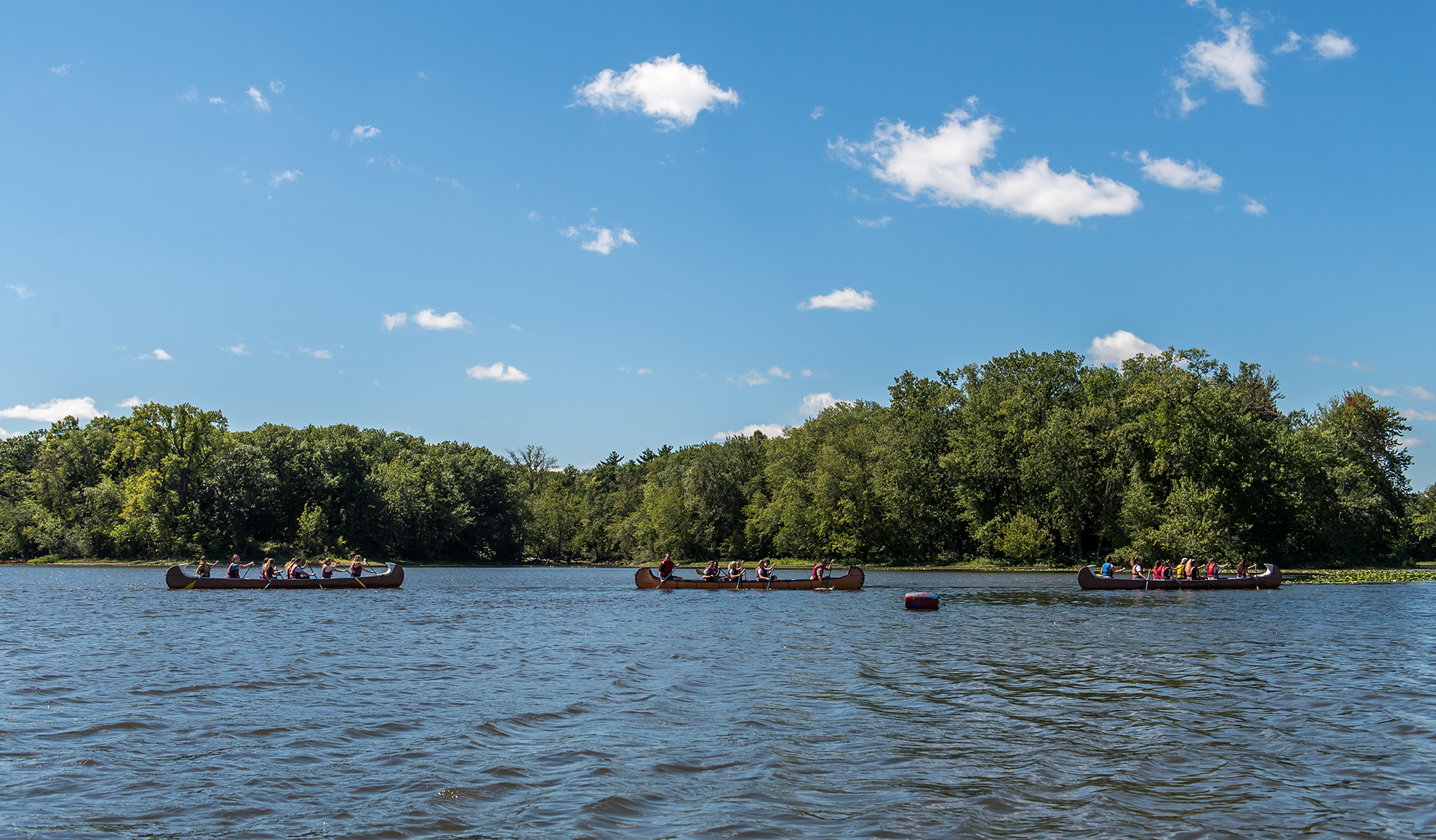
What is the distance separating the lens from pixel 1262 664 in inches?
803

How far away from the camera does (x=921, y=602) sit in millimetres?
35156

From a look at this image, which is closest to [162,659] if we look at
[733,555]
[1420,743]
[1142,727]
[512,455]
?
[1142,727]

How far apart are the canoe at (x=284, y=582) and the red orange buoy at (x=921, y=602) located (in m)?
29.6

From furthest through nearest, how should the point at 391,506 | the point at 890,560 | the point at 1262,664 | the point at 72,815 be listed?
the point at 391,506 < the point at 890,560 < the point at 1262,664 < the point at 72,815

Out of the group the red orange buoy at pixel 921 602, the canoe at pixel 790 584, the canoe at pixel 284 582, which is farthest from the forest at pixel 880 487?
the canoe at pixel 284 582

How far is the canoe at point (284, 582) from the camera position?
46.8 metres

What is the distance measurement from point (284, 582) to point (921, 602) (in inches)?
1349

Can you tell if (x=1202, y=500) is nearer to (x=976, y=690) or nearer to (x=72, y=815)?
(x=976, y=690)

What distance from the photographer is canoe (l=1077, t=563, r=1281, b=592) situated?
47875 mm

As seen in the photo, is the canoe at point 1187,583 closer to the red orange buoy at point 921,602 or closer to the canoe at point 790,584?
the canoe at point 790,584

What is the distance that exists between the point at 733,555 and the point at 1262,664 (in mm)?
81847

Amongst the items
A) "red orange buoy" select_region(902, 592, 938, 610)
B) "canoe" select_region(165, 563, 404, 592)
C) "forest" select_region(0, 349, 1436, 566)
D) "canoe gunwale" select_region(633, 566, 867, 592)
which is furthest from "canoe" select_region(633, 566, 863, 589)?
"forest" select_region(0, 349, 1436, 566)

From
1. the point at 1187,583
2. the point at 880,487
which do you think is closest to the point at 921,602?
the point at 1187,583

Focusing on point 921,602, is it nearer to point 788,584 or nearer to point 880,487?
point 788,584
